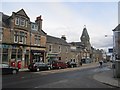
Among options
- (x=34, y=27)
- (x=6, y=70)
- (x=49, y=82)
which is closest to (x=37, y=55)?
(x=34, y=27)

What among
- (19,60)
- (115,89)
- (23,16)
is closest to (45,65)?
(19,60)

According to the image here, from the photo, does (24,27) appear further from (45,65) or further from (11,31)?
(45,65)

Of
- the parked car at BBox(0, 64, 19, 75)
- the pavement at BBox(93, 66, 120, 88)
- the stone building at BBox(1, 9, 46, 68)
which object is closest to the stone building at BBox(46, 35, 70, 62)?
the stone building at BBox(1, 9, 46, 68)

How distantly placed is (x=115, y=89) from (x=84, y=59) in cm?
6921

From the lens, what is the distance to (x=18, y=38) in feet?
133

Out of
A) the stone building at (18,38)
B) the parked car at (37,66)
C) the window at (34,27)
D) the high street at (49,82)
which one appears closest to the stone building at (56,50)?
the stone building at (18,38)

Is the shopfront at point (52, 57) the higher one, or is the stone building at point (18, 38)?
the stone building at point (18, 38)

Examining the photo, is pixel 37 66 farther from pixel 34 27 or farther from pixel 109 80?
pixel 109 80

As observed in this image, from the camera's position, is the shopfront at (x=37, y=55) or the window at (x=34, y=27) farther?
the window at (x=34, y=27)

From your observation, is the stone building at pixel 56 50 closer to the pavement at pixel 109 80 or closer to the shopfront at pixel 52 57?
the shopfront at pixel 52 57

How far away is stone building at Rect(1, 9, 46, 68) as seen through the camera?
3770 cm

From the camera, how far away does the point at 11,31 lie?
39.1 m

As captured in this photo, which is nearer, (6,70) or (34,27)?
(6,70)

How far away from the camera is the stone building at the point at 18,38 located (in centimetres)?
3770
